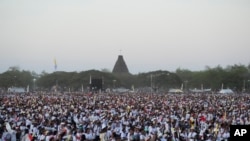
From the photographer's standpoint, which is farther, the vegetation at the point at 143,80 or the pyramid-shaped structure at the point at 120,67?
the pyramid-shaped structure at the point at 120,67

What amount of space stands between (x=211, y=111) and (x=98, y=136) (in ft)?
39.9

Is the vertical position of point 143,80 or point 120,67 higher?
point 120,67

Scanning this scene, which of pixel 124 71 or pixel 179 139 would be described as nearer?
pixel 179 139

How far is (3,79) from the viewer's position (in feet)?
313

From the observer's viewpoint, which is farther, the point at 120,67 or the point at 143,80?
the point at 120,67

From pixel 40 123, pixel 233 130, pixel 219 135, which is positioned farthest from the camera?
pixel 40 123

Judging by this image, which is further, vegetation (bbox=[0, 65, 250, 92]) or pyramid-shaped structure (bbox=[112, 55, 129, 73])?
pyramid-shaped structure (bbox=[112, 55, 129, 73])

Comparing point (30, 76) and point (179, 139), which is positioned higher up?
point (30, 76)

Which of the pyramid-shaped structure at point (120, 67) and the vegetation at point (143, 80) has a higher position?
the pyramid-shaped structure at point (120, 67)

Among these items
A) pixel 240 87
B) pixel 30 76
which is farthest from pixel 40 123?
pixel 30 76

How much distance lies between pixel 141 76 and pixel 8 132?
90337 millimetres

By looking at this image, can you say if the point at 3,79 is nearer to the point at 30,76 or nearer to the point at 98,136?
the point at 30,76

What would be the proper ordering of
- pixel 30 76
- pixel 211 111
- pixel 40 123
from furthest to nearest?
pixel 30 76, pixel 211 111, pixel 40 123

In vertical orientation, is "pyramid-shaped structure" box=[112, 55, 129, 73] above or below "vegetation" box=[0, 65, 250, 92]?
above
